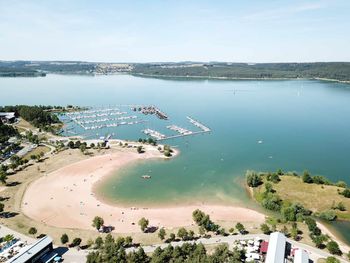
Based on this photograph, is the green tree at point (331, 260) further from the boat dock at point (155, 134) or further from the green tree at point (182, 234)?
the boat dock at point (155, 134)

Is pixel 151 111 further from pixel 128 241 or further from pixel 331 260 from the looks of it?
pixel 331 260

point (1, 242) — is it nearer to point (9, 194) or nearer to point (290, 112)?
point (9, 194)

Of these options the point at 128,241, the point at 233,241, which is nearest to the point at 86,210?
the point at 128,241

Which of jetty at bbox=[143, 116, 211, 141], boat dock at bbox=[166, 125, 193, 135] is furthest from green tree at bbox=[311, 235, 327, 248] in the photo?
boat dock at bbox=[166, 125, 193, 135]

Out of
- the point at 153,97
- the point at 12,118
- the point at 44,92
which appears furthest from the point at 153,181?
the point at 44,92

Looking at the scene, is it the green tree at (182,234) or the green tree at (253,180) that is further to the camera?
the green tree at (253,180)

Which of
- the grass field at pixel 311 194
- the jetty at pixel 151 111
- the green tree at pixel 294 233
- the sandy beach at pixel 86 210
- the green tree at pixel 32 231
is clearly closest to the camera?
the green tree at pixel 294 233

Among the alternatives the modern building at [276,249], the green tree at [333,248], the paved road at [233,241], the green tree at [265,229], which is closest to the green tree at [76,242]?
the paved road at [233,241]
